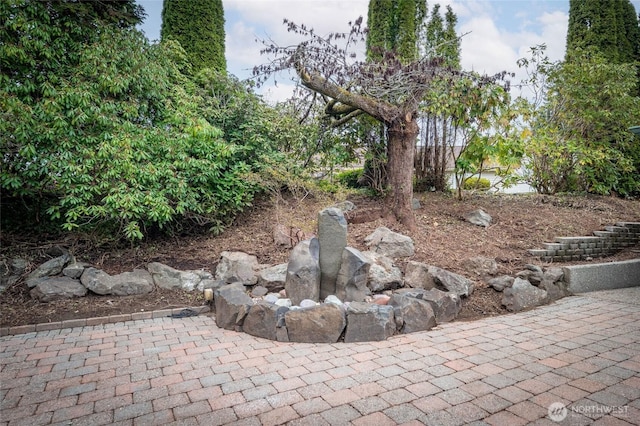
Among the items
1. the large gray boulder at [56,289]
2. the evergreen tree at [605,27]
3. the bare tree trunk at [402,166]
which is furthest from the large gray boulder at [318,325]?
the evergreen tree at [605,27]

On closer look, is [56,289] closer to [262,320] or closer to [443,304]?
[262,320]

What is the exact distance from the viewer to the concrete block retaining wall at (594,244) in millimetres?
5543

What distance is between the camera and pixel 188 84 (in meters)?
6.16

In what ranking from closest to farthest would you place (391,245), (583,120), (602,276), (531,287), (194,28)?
(531,287) → (602,276) → (391,245) → (194,28) → (583,120)

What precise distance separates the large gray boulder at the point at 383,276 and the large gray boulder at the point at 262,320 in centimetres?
141

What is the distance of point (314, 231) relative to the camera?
552 cm

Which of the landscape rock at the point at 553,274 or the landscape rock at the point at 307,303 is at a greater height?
the landscape rock at the point at 553,274

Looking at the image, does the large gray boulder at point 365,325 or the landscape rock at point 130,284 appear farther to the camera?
the landscape rock at point 130,284

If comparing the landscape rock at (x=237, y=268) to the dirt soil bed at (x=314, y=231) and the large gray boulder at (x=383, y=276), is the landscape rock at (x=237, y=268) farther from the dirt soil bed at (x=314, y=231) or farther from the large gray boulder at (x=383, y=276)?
the large gray boulder at (x=383, y=276)

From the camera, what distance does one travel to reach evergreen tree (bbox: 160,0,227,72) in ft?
23.6

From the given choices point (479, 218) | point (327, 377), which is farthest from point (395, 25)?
point (327, 377)

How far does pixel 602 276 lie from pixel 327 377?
477cm

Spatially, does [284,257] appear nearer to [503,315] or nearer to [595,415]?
[503,315]

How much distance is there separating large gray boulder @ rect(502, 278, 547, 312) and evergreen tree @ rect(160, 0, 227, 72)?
6426mm
